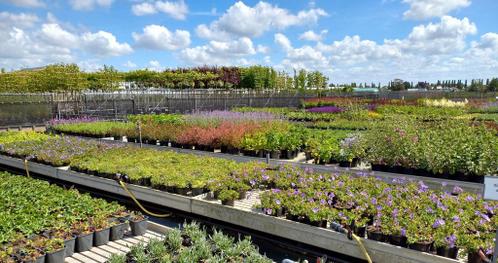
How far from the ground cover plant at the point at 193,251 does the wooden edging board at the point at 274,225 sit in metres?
0.64

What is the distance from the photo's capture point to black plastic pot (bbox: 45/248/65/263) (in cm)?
372

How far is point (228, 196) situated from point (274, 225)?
80cm

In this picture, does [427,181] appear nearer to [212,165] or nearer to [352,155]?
[352,155]

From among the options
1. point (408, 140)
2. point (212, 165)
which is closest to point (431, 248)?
point (408, 140)

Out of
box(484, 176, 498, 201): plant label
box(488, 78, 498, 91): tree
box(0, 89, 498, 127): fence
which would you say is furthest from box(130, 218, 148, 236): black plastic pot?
box(488, 78, 498, 91): tree

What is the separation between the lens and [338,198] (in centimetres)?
462

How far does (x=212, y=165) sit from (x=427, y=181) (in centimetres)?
351

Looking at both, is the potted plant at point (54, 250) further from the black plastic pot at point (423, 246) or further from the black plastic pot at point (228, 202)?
the black plastic pot at point (423, 246)

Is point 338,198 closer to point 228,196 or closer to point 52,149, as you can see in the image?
point 228,196

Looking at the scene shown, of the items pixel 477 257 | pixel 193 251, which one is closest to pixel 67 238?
pixel 193 251

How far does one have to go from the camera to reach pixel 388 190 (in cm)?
466

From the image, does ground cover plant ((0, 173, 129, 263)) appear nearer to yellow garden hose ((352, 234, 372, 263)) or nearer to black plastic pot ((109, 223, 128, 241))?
black plastic pot ((109, 223, 128, 241))

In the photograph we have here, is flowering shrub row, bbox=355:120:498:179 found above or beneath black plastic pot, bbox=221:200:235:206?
above

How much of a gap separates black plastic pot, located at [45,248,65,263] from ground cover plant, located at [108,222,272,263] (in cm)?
69
